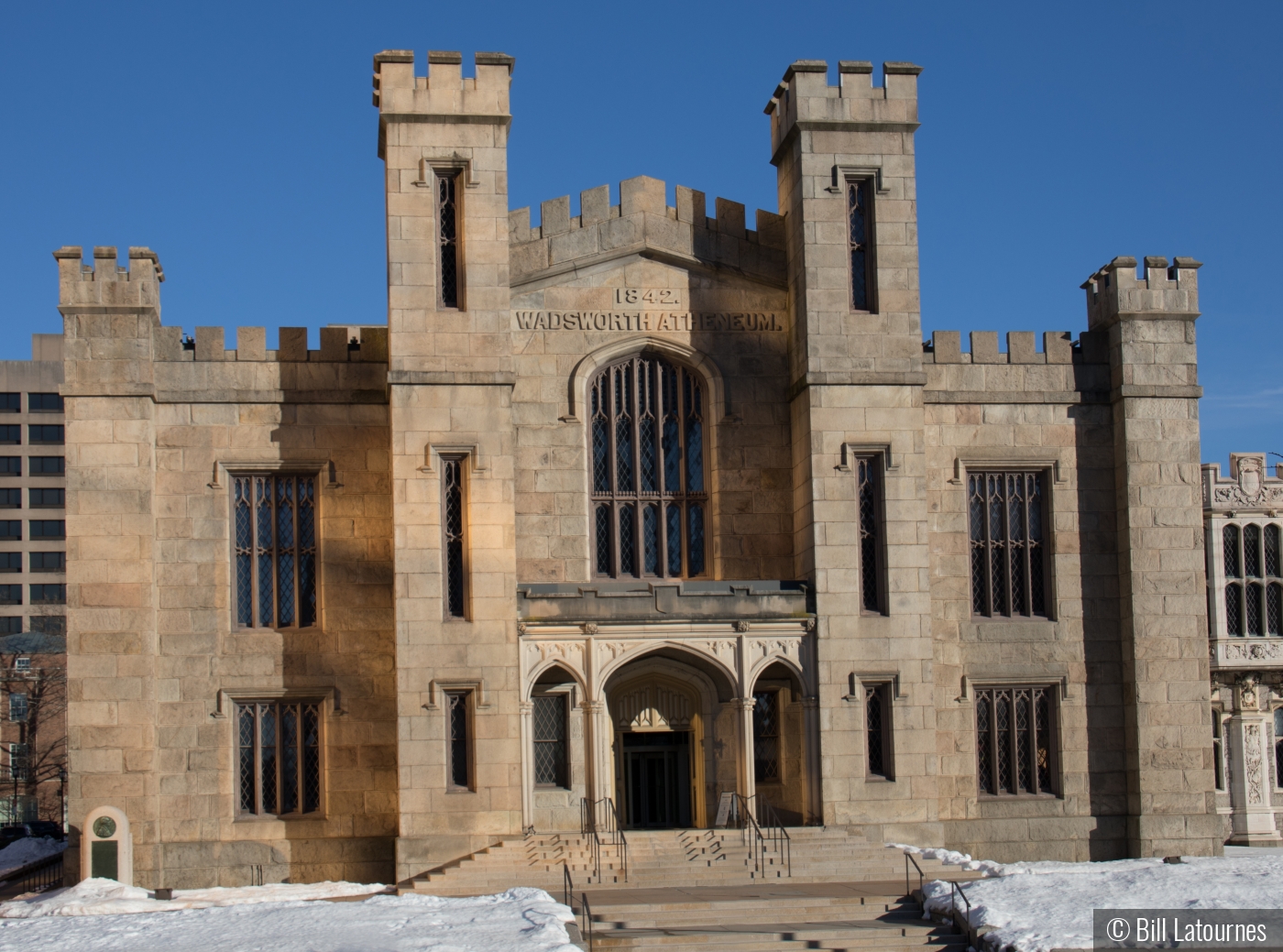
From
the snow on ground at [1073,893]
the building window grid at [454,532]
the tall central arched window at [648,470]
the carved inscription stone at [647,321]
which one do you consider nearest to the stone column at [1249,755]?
the snow on ground at [1073,893]

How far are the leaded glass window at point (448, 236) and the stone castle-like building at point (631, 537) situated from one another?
10 centimetres

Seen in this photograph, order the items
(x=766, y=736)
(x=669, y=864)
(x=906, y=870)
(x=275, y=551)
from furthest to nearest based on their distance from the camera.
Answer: (x=766, y=736)
(x=275, y=551)
(x=669, y=864)
(x=906, y=870)

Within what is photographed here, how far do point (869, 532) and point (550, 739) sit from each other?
6.32m

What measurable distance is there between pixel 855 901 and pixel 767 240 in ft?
39.8

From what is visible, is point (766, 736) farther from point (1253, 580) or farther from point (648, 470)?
point (1253, 580)

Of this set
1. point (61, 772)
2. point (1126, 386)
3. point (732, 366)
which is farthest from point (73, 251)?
point (61, 772)

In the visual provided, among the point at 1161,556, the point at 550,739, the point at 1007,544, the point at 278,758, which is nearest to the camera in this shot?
the point at 278,758

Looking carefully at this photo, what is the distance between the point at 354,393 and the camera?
28047mm

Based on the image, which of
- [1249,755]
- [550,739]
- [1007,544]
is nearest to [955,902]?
[550,739]

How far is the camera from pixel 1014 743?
2856cm

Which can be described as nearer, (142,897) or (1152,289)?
(142,897)

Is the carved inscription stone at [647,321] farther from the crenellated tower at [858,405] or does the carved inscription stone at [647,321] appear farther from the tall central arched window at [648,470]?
the crenellated tower at [858,405]

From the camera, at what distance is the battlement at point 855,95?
2845 centimetres

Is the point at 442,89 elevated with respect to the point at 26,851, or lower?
elevated
